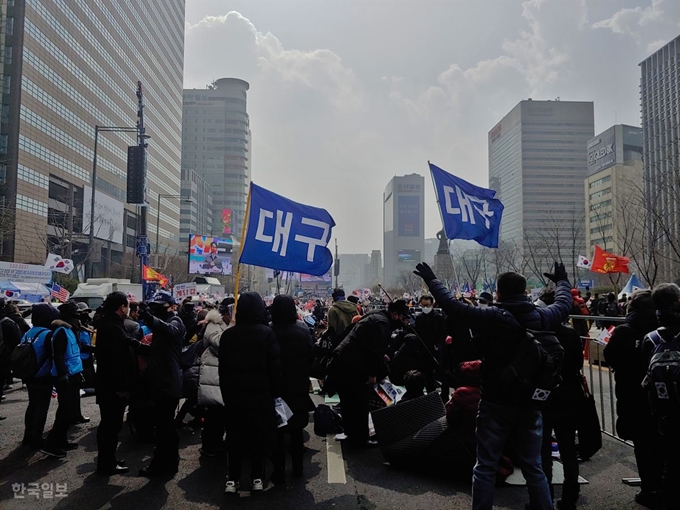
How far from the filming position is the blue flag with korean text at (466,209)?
866 centimetres

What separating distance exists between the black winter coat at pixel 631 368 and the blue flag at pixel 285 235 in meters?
4.51

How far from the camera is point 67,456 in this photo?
583 cm

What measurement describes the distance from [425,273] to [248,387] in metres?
1.92

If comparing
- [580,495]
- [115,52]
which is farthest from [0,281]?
[115,52]

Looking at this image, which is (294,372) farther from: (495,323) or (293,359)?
(495,323)

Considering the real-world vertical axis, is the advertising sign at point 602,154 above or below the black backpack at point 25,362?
above

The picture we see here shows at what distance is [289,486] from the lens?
491cm

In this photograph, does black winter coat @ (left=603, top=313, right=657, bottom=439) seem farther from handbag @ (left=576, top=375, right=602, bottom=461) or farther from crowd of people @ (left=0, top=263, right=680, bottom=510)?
handbag @ (left=576, top=375, right=602, bottom=461)

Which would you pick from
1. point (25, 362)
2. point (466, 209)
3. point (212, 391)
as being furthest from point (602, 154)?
A: point (25, 362)

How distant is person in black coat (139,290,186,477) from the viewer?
5.18 metres

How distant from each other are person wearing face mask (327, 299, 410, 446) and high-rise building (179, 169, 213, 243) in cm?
10502

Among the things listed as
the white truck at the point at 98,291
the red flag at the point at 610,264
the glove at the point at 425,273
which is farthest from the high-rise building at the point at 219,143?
the glove at the point at 425,273

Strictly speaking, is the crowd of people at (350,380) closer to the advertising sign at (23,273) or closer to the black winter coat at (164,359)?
the black winter coat at (164,359)

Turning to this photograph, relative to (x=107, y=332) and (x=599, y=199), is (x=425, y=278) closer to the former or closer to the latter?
(x=107, y=332)
